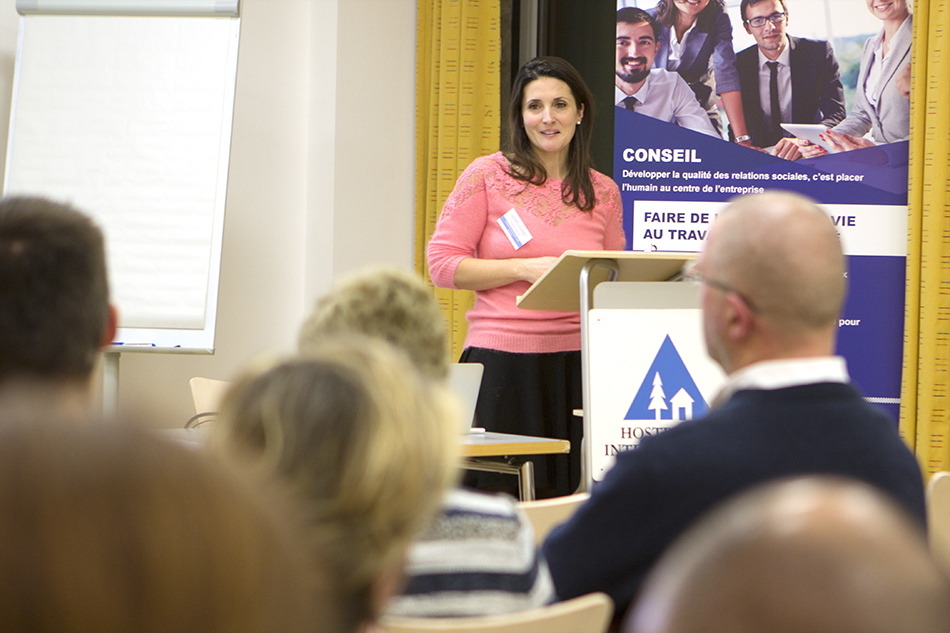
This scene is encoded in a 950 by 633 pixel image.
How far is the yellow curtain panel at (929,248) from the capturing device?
12.2ft

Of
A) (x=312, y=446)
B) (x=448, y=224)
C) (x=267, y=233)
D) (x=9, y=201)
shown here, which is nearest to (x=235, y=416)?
(x=312, y=446)

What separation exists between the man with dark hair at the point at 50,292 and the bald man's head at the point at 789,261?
887 millimetres

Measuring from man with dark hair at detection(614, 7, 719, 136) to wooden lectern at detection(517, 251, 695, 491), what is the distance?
1.40 metres

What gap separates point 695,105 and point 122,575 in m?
3.85

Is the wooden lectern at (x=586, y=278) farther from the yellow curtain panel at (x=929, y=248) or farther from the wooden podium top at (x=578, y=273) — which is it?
the yellow curtain panel at (x=929, y=248)

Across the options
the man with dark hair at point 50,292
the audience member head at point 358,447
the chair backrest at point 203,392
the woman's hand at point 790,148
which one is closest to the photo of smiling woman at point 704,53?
A: the woman's hand at point 790,148

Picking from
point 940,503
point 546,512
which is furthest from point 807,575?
point 940,503

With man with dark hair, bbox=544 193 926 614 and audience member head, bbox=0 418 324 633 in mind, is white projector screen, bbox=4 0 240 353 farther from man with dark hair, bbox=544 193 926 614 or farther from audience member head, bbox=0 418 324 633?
audience member head, bbox=0 418 324 633

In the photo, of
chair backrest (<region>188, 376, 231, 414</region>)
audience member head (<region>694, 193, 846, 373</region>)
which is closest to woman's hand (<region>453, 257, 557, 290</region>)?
chair backrest (<region>188, 376, 231, 414</region>)

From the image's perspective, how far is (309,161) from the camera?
468 centimetres

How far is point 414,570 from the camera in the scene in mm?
Result: 1089

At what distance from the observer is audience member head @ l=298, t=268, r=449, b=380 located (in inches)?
52.1

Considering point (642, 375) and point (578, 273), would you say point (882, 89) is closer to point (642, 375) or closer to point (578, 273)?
point (578, 273)

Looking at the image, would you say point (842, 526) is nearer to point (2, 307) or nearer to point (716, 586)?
point (716, 586)
